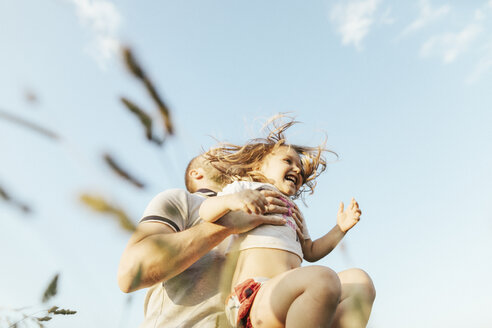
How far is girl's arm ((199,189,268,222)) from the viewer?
62.9 inches

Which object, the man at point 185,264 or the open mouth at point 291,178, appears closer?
the man at point 185,264

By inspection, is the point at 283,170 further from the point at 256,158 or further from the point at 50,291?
the point at 50,291

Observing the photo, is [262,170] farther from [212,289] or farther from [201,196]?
[212,289]

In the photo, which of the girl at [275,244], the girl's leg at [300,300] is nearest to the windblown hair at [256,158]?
the girl at [275,244]

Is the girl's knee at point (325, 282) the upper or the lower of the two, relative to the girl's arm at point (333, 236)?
lower

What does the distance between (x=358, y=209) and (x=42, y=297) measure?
224cm

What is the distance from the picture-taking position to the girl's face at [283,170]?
9.46 ft

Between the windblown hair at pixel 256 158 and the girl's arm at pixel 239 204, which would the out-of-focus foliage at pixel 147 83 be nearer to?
the girl's arm at pixel 239 204

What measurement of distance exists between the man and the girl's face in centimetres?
53

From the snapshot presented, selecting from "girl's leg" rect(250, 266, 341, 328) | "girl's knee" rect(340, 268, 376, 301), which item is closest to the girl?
"girl's leg" rect(250, 266, 341, 328)

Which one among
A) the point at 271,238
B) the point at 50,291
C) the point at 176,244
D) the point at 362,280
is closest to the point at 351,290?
the point at 362,280

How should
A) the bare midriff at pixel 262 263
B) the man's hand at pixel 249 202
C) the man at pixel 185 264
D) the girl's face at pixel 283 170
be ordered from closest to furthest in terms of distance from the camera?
the man's hand at pixel 249 202, the man at pixel 185 264, the bare midriff at pixel 262 263, the girl's face at pixel 283 170

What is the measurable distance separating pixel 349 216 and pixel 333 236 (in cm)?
18

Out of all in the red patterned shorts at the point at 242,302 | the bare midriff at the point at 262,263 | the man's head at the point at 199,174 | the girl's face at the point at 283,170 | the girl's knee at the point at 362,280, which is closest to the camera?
the red patterned shorts at the point at 242,302
